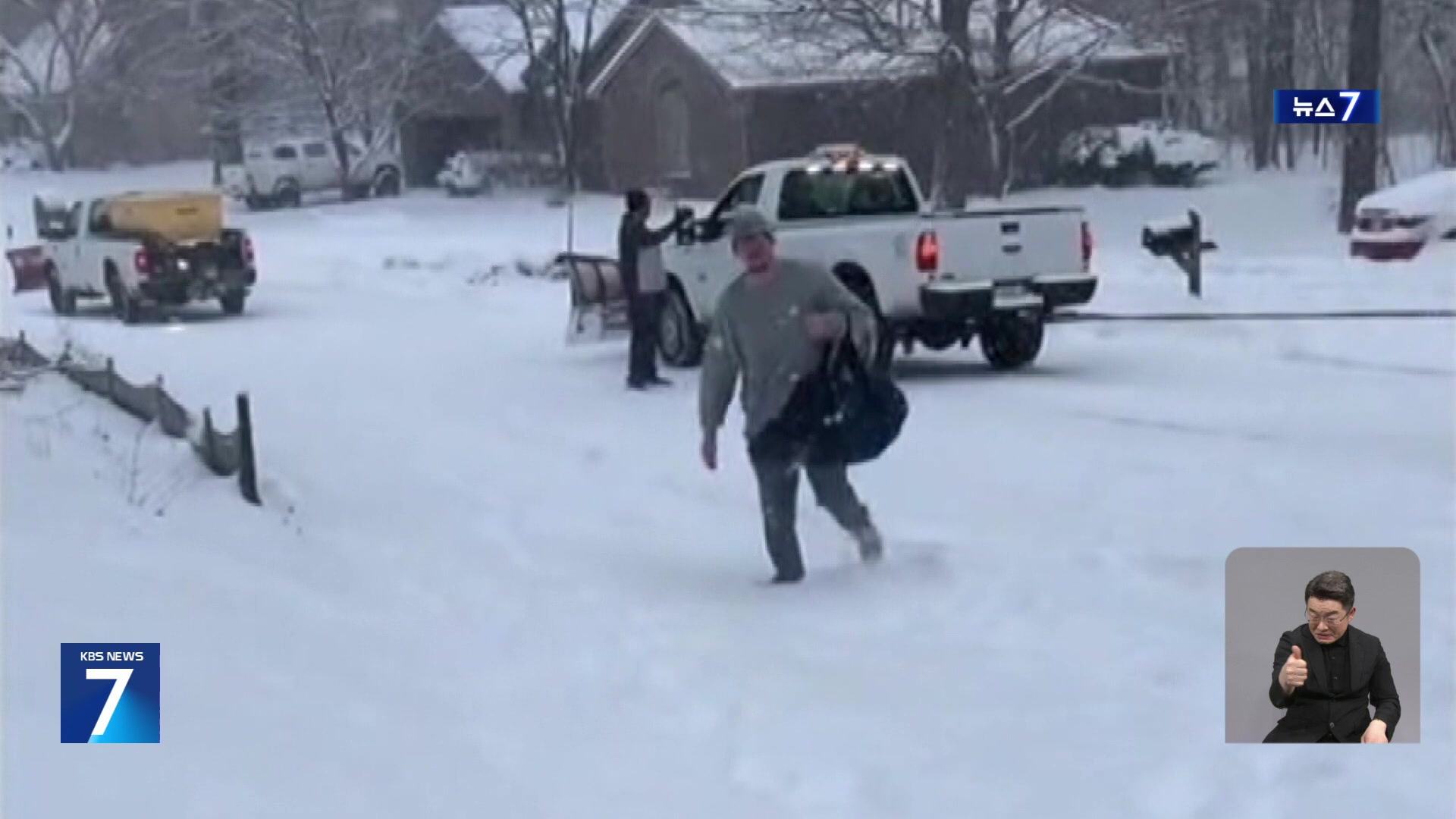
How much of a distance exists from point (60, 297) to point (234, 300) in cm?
300

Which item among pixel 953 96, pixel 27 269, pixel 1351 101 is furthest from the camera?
pixel 953 96

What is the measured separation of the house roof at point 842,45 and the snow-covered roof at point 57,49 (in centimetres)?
2408

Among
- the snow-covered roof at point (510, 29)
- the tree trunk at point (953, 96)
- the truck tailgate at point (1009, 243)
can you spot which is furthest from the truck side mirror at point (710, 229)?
the snow-covered roof at point (510, 29)

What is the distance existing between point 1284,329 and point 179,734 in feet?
48.0

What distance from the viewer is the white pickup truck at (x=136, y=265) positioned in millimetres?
27250

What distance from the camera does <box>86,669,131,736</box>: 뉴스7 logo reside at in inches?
255

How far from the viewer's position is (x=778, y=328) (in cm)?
965

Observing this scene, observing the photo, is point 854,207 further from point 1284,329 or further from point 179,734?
point 179,734

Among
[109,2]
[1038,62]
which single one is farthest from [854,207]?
[109,2]

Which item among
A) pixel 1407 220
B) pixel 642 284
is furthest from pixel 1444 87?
pixel 642 284

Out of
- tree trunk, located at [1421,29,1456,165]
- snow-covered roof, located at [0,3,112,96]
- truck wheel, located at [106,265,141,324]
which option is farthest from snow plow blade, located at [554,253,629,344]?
snow-covered roof, located at [0,3,112,96]

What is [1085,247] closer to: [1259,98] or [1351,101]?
[1351,101]

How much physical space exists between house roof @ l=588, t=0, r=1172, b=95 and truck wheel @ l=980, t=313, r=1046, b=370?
18.6 metres

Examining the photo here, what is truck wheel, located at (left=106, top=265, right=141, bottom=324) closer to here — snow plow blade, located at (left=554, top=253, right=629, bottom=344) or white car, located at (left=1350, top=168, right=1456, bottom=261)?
snow plow blade, located at (left=554, top=253, right=629, bottom=344)
